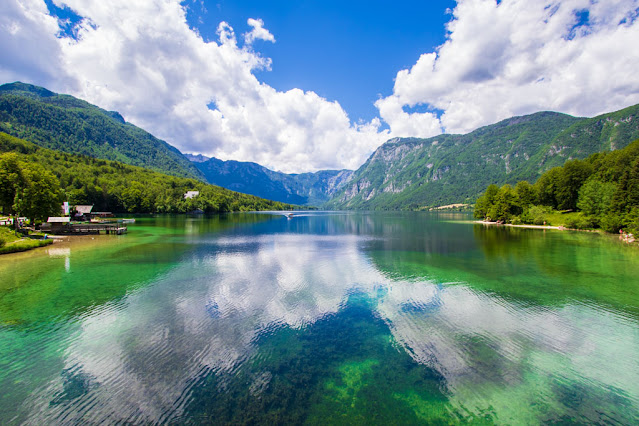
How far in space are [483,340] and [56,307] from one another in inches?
1027

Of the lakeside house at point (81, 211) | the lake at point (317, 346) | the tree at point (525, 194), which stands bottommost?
the lake at point (317, 346)

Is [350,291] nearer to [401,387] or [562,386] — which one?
[401,387]

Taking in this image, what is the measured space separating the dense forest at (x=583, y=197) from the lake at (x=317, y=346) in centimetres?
4490

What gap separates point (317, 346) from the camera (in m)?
13.4

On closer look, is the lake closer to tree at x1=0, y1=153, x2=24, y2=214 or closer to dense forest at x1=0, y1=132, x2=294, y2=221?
dense forest at x1=0, y1=132, x2=294, y2=221

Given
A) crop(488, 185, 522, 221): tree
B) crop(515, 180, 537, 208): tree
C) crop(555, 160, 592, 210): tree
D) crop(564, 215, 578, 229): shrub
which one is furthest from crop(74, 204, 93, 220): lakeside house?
crop(555, 160, 592, 210): tree

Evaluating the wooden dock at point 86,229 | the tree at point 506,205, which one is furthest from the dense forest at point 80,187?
the tree at point 506,205

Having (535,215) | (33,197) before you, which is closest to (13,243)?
(33,197)

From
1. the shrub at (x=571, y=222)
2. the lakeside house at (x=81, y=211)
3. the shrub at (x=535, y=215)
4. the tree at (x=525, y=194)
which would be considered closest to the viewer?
the shrub at (x=571, y=222)

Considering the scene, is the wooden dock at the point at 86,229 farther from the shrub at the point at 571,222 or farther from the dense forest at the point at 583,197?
the shrub at the point at 571,222

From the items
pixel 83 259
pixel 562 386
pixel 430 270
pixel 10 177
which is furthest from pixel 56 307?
pixel 10 177

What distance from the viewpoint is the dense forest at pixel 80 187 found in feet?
162

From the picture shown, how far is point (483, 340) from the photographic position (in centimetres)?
1383

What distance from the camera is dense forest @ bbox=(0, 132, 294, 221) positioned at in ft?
162
